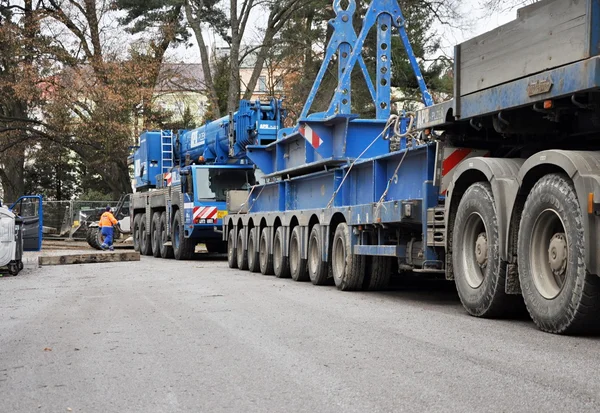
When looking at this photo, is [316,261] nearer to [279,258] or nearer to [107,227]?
[279,258]

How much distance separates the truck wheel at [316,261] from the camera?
50.7 feet

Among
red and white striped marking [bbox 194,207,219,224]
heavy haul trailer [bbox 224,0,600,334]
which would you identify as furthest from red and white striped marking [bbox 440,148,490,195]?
red and white striped marking [bbox 194,207,219,224]

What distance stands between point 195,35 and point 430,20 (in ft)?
36.3

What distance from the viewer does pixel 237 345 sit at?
7.89 meters

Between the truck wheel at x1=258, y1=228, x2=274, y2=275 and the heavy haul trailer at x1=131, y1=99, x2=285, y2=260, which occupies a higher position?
the heavy haul trailer at x1=131, y1=99, x2=285, y2=260

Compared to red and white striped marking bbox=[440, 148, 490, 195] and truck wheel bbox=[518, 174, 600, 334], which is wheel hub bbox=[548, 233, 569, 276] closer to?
truck wheel bbox=[518, 174, 600, 334]

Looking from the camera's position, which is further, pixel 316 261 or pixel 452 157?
pixel 316 261

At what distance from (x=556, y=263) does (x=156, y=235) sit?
21473 millimetres

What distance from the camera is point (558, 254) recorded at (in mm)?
8438

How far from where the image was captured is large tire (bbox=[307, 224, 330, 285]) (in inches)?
608

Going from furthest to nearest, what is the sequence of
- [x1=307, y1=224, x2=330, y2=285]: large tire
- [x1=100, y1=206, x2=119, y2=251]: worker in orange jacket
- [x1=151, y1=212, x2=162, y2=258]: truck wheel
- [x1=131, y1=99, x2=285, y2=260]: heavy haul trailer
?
[x1=100, y1=206, x2=119, y2=251]: worker in orange jacket
[x1=151, y1=212, x2=162, y2=258]: truck wheel
[x1=131, y1=99, x2=285, y2=260]: heavy haul trailer
[x1=307, y1=224, x2=330, y2=285]: large tire

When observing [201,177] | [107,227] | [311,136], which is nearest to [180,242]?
[201,177]

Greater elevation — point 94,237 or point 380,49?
point 380,49

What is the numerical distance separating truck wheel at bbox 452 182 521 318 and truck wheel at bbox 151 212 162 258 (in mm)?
18977
